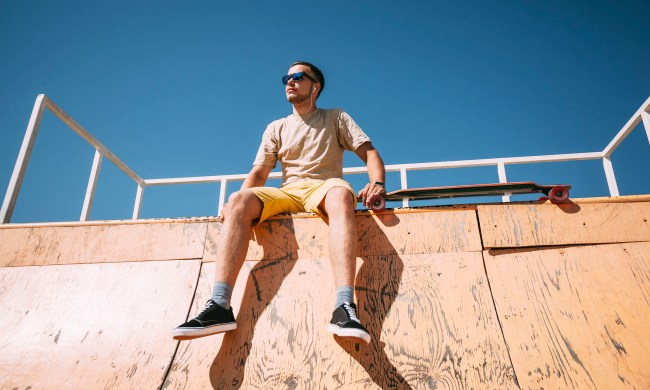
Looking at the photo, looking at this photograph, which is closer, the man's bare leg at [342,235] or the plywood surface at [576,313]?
the plywood surface at [576,313]

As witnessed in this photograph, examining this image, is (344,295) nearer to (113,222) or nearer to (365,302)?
(365,302)

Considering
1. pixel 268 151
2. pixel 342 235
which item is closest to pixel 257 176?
pixel 268 151

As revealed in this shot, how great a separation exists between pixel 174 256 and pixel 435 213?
56.4 inches

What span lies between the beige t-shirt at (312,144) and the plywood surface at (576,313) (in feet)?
3.45

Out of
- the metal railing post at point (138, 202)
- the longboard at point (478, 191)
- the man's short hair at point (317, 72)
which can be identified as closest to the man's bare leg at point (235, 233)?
the longboard at point (478, 191)

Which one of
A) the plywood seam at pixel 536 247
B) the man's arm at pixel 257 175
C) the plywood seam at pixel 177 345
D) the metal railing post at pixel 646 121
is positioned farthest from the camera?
the metal railing post at pixel 646 121

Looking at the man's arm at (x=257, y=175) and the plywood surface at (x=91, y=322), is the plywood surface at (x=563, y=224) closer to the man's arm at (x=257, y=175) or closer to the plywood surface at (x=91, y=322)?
the man's arm at (x=257, y=175)

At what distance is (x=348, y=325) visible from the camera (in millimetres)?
1278

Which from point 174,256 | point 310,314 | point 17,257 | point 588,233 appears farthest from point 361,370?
point 17,257

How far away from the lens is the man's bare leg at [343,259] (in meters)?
1.27

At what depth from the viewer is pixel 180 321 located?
1.61m

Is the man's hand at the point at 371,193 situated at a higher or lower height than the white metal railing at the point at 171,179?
lower

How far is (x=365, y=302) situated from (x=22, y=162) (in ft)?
8.96

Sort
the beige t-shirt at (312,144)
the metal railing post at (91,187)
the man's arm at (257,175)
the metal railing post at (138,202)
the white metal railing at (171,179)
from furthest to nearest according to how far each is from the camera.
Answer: the metal railing post at (138,202), the metal railing post at (91,187), the white metal railing at (171,179), the man's arm at (257,175), the beige t-shirt at (312,144)
